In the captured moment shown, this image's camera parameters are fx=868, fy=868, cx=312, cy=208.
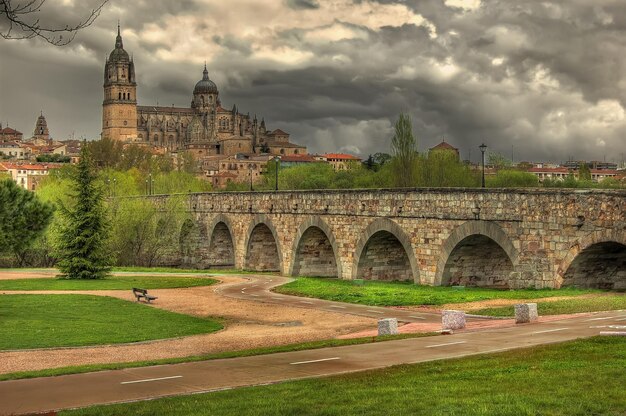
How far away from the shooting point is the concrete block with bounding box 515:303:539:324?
21.0 meters

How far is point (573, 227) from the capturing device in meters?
27.1

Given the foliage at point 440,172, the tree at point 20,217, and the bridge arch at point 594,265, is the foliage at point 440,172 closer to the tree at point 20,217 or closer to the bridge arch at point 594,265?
the tree at point 20,217

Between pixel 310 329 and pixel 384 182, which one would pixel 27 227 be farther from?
pixel 384 182

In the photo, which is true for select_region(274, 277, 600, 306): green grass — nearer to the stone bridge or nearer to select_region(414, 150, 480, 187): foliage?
the stone bridge

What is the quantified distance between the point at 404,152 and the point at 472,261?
45.3m

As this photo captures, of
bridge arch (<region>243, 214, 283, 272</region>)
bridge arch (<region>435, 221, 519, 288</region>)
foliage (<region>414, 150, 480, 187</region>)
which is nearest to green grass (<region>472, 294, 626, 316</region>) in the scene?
bridge arch (<region>435, 221, 519, 288</region>)

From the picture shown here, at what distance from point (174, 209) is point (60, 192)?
13497mm

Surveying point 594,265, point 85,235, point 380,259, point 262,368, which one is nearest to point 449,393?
point 262,368

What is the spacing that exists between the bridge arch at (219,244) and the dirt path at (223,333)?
24553mm

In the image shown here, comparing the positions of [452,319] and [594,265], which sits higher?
[594,265]

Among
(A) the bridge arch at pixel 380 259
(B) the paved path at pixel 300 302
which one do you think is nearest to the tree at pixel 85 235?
(B) the paved path at pixel 300 302

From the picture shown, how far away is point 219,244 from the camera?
2400 inches

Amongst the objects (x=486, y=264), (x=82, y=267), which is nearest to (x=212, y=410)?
(x=486, y=264)

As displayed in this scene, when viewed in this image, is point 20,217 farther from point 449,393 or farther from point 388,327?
point 449,393
